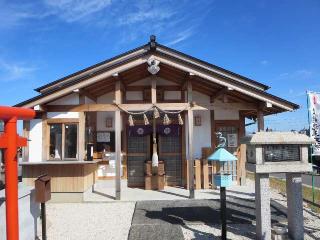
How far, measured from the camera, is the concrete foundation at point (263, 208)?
6.57m

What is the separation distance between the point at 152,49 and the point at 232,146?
5451 millimetres

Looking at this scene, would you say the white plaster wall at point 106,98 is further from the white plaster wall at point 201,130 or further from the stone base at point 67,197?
the stone base at point 67,197

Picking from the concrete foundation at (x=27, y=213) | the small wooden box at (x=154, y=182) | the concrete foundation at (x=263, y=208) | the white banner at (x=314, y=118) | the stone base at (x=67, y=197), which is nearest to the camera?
the concrete foundation at (x=27, y=213)

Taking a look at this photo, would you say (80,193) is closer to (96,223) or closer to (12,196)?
(96,223)

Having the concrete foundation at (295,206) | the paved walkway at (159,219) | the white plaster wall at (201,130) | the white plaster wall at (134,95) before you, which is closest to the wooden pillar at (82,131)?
the paved walkway at (159,219)

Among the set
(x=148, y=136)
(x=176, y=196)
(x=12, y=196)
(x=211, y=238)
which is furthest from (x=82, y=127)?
(x=12, y=196)

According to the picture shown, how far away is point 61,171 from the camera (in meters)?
10.9

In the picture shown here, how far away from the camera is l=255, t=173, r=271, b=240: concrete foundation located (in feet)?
21.6

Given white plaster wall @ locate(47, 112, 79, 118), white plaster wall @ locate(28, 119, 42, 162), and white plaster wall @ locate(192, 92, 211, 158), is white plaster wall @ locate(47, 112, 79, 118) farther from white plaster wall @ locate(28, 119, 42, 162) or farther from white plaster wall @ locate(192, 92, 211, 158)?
white plaster wall @ locate(192, 92, 211, 158)

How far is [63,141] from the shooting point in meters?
11.2

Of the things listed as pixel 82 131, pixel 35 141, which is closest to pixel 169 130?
pixel 82 131

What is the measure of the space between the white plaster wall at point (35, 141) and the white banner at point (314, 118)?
29.4ft

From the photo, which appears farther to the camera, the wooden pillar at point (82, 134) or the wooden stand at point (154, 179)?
the wooden stand at point (154, 179)

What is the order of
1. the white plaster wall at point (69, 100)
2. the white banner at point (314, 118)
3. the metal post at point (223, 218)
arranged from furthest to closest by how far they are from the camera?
1. the white plaster wall at point (69, 100)
2. the white banner at point (314, 118)
3. the metal post at point (223, 218)
